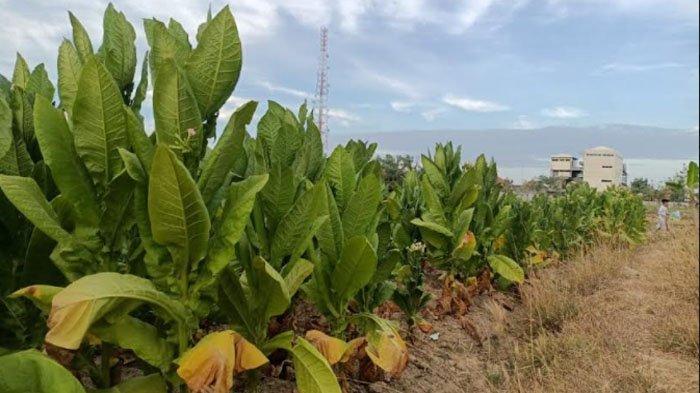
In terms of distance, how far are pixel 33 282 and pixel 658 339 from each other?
4.65 m

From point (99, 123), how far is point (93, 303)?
598mm

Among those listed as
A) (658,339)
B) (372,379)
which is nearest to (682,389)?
(658,339)

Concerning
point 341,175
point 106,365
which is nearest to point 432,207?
point 341,175

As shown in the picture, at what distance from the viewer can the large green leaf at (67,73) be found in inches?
78.4

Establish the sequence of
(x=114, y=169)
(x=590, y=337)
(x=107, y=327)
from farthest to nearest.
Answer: (x=590, y=337), (x=114, y=169), (x=107, y=327)

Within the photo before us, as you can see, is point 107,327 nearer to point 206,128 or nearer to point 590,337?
point 206,128

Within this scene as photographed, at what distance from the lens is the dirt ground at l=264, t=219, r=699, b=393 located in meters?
3.39

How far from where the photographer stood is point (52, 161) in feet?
5.95

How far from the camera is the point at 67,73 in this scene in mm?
1999

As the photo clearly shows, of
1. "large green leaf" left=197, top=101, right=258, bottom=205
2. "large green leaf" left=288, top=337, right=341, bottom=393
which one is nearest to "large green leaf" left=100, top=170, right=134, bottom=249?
"large green leaf" left=197, top=101, right=258, bottom=205

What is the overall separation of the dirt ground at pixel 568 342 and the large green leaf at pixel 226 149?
4.03 feet

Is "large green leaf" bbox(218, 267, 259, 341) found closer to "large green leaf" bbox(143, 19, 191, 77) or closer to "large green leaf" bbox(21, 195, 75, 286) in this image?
"large green leaf" bbox(21, 195, 75, 286)

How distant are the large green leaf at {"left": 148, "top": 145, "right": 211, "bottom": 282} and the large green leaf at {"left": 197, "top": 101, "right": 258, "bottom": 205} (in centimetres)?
16

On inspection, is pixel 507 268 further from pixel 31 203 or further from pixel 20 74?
pixel 31 203
